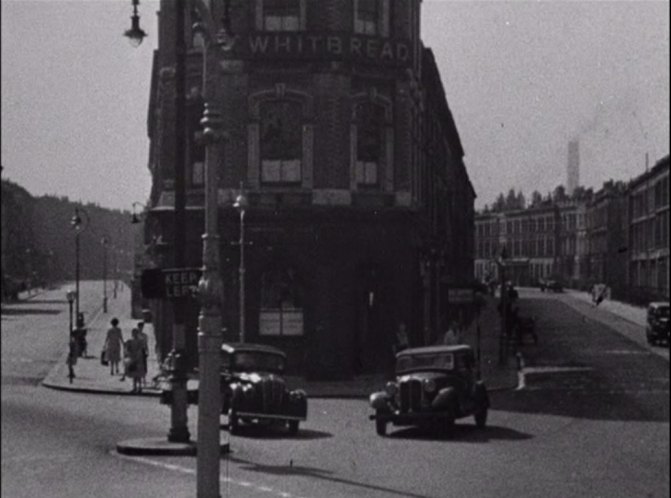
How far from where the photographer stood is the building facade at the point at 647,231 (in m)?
17.1

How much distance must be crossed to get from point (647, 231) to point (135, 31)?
34.0 feet

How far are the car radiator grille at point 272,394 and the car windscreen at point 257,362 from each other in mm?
321

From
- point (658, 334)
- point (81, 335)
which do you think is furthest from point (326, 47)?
point (658, 334)

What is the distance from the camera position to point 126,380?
10562mm

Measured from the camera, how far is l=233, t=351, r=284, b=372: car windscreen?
478 inches

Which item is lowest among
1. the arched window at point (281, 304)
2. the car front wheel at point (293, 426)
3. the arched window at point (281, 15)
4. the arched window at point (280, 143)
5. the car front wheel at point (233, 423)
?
the car front wheel at point (293, 426)

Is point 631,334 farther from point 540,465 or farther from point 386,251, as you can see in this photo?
point 386,251

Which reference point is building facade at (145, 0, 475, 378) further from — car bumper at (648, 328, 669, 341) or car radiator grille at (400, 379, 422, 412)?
car bumper at (648, 328, 669, 341)

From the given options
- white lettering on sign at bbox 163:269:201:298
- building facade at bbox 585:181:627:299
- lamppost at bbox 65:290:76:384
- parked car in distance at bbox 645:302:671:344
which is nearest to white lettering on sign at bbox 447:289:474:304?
building facade at bbox 585:181:627:299

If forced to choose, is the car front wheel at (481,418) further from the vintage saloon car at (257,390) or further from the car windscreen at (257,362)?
the car windscreen at (257,362)

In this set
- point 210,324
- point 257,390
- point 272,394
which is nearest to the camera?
point 210,324

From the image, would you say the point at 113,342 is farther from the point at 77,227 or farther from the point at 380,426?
the point at 380,426

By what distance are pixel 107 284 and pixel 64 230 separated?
876 mm

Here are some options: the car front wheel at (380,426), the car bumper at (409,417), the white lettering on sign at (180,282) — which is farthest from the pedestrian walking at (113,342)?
the car front wheel at (380,426)
